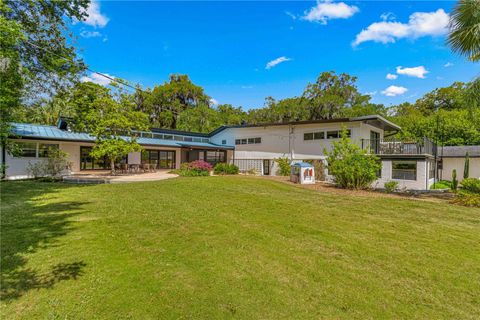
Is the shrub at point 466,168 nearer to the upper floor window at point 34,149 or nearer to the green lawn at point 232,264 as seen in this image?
the green lawn at point 232,264

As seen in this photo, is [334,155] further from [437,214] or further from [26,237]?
[26,237]

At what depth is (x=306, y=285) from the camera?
10.3ft

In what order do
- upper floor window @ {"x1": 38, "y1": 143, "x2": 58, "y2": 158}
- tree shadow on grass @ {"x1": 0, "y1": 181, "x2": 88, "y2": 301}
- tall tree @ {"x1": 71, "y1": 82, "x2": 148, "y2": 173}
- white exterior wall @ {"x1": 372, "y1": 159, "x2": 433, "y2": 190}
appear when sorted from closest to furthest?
tree shadow on grass @ {"x1": 0, "y1": 181, "x2": 88, "y2": 301}
white exterior wall @ {"x1": 372, "y1": 159, "x2": 433, "y2": 190}
tall tree @ {"x1": 71, "y1": 82, "x2": 148, "y2": 173}
upper floor window @ {"x1": 38, "y1": 143, "x2": 58, "y2": 158}

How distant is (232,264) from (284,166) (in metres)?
16.5

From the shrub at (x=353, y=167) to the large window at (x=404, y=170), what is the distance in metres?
4.00

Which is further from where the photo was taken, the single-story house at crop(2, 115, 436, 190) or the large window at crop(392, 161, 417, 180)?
the large window at crop(392, 161, 417, 180)

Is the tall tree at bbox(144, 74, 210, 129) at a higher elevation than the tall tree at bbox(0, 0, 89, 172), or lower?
higher

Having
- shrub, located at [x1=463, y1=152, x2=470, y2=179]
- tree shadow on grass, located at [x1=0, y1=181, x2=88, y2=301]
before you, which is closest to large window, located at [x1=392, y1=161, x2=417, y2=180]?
shrub, located at [x1=463, y1=152, x2=470, y2=179]

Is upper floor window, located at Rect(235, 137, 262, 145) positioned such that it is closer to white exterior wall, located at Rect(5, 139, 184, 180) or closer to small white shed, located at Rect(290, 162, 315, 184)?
small white shed, located at Rect(290, 162, 315, 184)

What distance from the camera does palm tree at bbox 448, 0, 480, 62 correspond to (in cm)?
855

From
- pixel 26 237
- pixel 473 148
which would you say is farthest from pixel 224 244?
pixel 473 148

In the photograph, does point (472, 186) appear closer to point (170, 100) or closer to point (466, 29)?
point (466, 29)

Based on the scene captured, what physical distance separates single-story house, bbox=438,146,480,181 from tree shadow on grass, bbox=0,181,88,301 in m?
27.7

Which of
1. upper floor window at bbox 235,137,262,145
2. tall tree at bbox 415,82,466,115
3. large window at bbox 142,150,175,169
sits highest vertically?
tall tree at bbox 415,82,466,115
